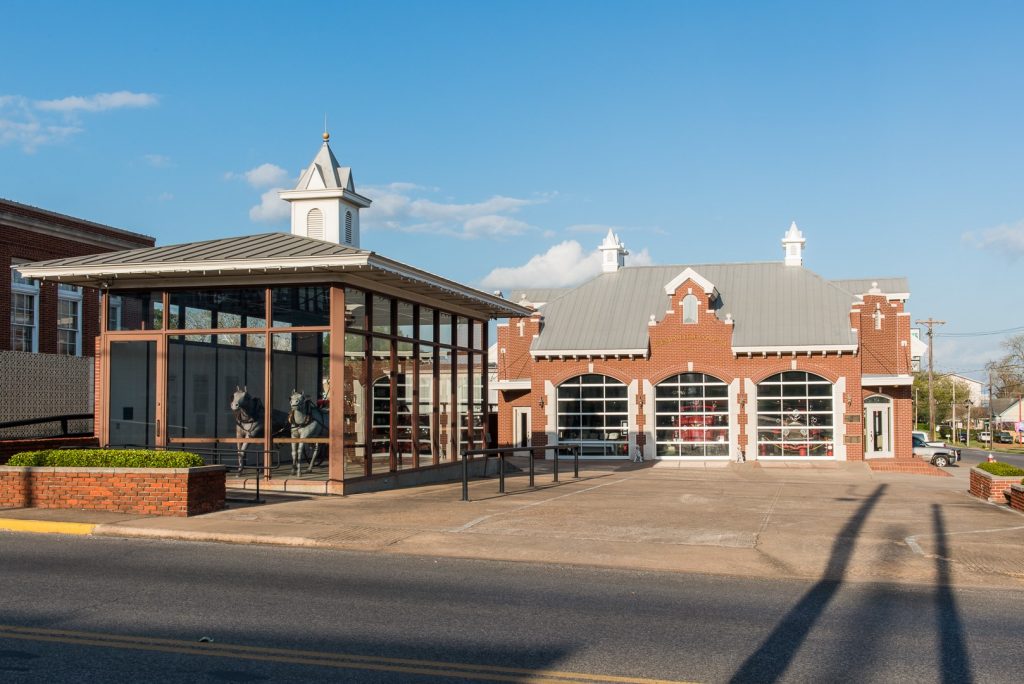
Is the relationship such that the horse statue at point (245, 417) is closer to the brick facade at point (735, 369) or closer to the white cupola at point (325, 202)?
the white cupola at point (325, 202)

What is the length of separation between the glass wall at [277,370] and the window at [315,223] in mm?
4219

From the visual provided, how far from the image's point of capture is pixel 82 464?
16156mm

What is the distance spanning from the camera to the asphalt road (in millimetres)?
7355

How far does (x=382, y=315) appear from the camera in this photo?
21109mm

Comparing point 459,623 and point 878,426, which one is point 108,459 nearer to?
point 459,623

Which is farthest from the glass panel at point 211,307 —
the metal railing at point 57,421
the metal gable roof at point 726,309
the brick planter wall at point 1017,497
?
the metal gable roof at point 726,309

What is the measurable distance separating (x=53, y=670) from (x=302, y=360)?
504 inches

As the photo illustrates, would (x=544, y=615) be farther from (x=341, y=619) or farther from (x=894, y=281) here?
(x=894, y=281)

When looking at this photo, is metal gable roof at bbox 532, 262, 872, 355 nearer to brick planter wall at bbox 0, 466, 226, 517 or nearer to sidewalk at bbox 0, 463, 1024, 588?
sidewalk at bbox 0, 463, 1024, 588

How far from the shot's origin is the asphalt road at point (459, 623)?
7.36 meters

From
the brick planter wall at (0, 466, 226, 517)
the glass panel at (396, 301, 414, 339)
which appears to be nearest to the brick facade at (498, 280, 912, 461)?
the glass panel at (396, 301, 414, 339)

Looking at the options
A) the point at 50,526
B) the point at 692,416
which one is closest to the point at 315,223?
the point at 50,526

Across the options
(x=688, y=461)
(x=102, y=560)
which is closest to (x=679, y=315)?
(x=688, y=461)

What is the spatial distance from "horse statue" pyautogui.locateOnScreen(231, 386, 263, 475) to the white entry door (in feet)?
91.3
